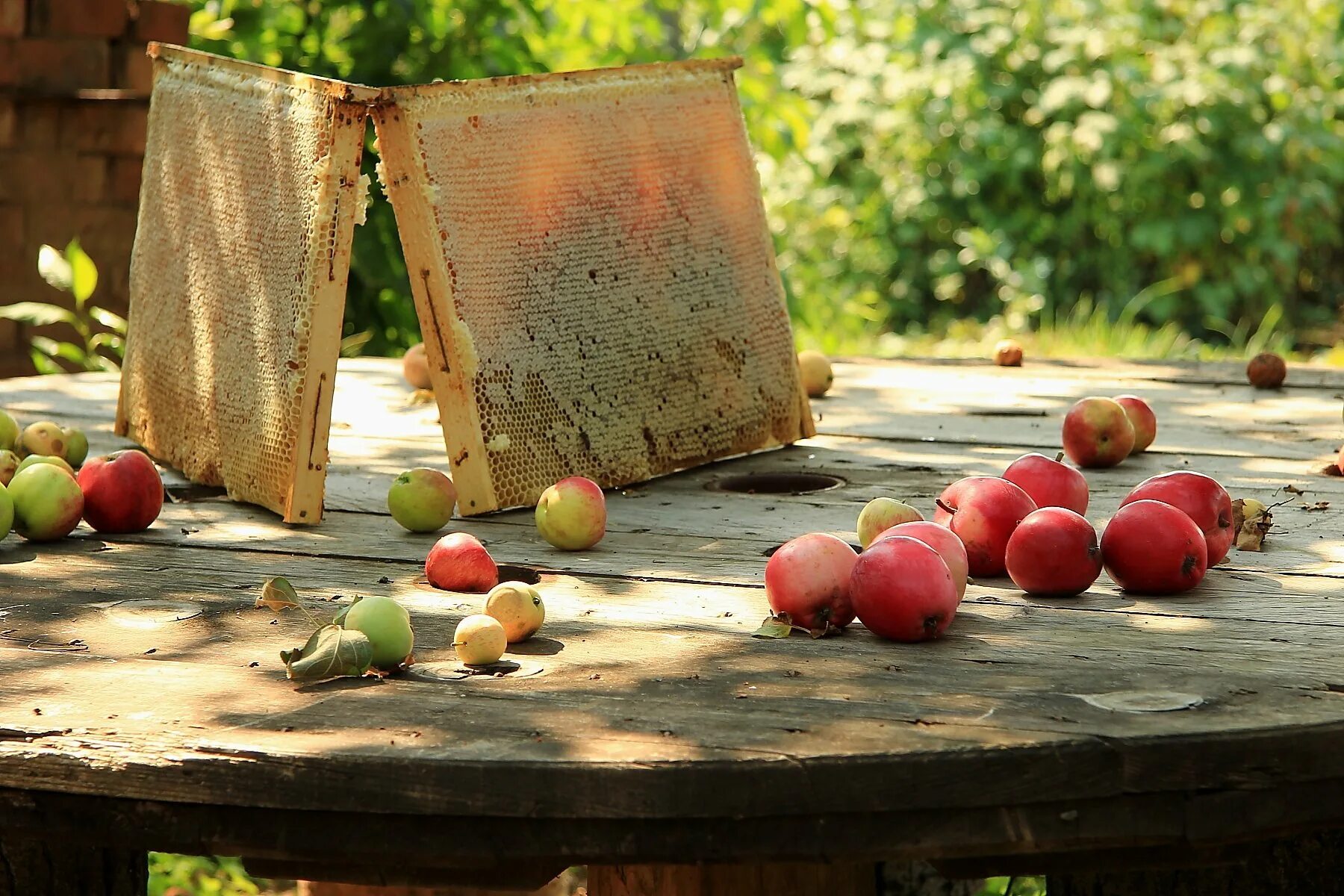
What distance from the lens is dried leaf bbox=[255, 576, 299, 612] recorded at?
1663mm

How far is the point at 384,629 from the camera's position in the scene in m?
1.44

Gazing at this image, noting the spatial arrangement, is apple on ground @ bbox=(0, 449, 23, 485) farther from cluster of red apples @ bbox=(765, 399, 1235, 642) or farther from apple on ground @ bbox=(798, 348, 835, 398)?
apple on ground @ bbox=(798, 348, 835, 398)

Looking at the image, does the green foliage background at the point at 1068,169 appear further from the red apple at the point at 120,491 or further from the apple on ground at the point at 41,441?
the red apple at the point at 120,491

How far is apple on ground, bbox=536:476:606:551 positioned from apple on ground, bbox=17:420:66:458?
0.91m

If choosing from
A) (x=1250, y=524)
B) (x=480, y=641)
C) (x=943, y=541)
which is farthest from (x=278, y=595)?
(x=1250, y=524)

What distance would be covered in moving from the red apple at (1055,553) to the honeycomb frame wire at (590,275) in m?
0.81

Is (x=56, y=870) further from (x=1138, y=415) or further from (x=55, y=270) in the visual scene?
(x=55, y=270)

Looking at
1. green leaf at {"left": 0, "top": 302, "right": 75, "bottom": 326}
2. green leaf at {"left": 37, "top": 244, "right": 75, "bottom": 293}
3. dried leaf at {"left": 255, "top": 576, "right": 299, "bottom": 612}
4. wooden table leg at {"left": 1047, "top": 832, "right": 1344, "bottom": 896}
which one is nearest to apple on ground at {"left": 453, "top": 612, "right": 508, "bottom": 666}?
dried leaf at {"left": 255, "top": 576, "right": 299, "bottom": 612}

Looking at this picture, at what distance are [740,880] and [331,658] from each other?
65 cm

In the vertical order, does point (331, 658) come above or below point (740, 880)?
above

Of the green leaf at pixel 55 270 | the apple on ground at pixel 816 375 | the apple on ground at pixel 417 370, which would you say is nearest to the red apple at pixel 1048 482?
the apple on ground at pixel 816 375

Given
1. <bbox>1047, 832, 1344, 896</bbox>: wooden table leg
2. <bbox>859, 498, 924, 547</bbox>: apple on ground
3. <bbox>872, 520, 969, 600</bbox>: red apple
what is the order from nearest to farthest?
<bbox>872, 520, 969, 600</bbox>: red apple
<bbox>1047, 832, 1344, 896</bbox>: wooden table leg
<bbox>859, 498, 924, 547</bbox>: apple on ground

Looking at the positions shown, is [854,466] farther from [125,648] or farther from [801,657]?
[125,648]

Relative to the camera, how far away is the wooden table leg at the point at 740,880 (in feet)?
6.06
